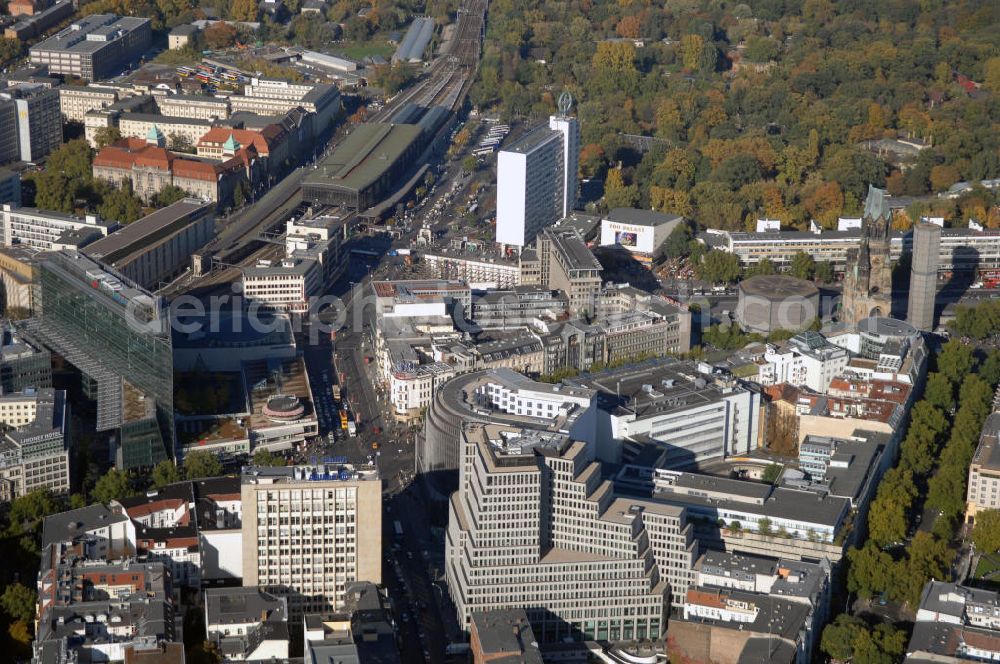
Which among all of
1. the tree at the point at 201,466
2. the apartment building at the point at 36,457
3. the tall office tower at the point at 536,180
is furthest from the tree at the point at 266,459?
the tall office tower at the point at 536,180

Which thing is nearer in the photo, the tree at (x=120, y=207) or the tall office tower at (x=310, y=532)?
the tall office tower at (x=310, y=532)

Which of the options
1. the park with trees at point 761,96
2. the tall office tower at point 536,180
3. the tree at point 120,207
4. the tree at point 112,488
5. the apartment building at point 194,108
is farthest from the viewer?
the apartment building at point 194,108

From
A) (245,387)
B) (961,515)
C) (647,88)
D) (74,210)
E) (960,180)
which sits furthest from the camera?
(647,88)

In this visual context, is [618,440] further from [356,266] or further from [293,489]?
[356,266]

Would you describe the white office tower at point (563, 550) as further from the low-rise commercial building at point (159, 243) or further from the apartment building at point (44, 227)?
the apartment building at point (44, 227)

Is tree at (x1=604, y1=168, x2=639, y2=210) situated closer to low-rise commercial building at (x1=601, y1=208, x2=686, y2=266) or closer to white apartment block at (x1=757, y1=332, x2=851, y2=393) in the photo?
low-rise commercial building at (x1=601, y1=208, x2=686, y2=266)

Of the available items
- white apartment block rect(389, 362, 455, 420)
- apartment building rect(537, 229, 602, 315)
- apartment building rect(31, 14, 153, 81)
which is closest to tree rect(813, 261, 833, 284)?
apartment building rect(537, 229, 602, 315)

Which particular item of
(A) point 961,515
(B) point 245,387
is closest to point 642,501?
(A) point 961,515
